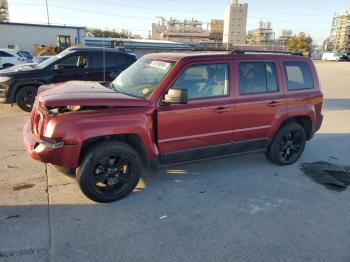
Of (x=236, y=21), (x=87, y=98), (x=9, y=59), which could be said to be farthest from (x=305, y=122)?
(x=236, y=21)

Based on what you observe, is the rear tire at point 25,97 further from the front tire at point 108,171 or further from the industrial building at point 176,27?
the industrial building at point 176,27

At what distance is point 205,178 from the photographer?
477 centimetres

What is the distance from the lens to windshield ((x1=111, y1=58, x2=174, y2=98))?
164 inches

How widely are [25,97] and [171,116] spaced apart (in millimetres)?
6169

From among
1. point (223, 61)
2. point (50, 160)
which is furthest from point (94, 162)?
point (223, 61)

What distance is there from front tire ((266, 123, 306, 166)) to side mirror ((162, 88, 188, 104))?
87.4 inches

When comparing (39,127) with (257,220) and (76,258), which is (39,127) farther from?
(257,220)

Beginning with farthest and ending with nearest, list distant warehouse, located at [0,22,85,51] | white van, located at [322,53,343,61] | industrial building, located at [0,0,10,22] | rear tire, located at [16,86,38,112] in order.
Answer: industrial building, located at [0,0,10,22] → white van, located at [322,53,343,61] → distant warehouse, located at [0,22,85,51] → rear tire, located at [16,86,38,112]

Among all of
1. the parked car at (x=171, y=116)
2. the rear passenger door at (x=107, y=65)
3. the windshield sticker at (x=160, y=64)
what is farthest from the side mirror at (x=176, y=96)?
the rear passenger door at (x=107, y=65)

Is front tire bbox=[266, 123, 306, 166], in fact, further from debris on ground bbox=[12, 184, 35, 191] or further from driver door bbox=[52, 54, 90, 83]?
driver door bbox=[52, 54, 90, 83]

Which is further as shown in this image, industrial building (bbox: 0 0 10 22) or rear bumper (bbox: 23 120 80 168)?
industrial building (bbox: 0 0 10 22)

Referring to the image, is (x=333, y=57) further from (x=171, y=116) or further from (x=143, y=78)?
(x=171, y=116)

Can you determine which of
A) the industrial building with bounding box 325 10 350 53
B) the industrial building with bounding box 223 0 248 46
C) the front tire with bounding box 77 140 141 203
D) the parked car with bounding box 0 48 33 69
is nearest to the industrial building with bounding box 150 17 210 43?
the industrial building with bounding box 223 0 248 46

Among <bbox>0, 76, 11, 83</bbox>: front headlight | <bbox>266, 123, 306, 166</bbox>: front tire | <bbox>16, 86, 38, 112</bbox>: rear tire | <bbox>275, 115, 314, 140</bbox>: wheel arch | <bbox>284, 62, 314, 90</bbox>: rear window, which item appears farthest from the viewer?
<bbox>16, 86, 38, 112</bbox>: rear tire
